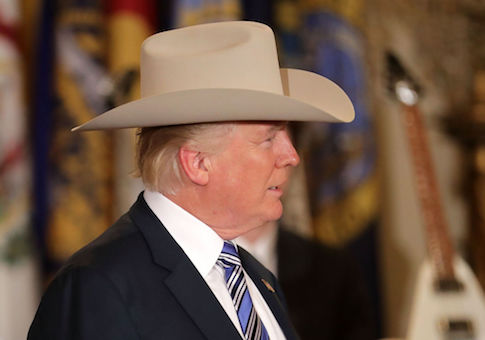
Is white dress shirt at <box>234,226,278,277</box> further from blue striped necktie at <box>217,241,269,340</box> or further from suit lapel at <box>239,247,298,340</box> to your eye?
blue striped necktie at <box>217,241,269,340</box>

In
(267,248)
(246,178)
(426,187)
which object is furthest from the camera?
(267,248)

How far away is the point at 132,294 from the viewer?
3.46 feet

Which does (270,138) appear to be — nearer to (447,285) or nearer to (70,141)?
(447,285)

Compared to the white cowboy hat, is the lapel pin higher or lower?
lower

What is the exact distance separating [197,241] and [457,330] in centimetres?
98

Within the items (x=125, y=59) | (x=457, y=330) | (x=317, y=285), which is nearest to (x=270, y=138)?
(x=457, y=330)

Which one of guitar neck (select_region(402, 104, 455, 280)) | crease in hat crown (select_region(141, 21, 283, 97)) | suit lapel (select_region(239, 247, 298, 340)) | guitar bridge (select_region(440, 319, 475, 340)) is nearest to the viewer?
crease in hat crown (select_region(141, 21, 283, 97))

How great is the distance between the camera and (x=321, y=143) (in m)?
2.63

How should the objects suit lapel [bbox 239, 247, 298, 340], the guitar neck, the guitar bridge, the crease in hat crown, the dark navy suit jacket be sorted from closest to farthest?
the dark navy suit jacket → the crease in hat crown → suit lapel [bbox 239, 247, 298, 340] → the guitar bridge → the guitar neck

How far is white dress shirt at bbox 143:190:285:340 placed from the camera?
1.14 m

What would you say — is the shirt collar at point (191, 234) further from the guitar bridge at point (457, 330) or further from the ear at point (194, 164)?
the guitar bridge at point (457, 330)

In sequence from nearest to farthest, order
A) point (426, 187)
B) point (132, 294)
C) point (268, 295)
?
point (132, 294)
point (268, 295)
point (426, 187)

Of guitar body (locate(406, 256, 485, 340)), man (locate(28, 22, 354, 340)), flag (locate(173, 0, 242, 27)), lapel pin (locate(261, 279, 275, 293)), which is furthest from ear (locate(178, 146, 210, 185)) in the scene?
flag (locate(173, 0, 242, 27))

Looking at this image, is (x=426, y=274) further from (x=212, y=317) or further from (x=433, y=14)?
(x=433, y=14)
